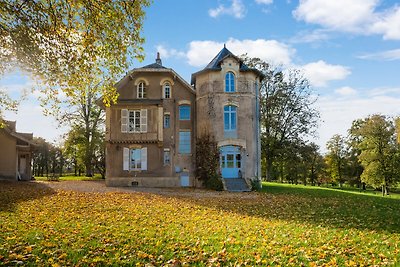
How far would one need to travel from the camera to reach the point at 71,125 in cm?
4134

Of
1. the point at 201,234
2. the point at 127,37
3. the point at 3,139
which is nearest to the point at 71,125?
the point at 3,139

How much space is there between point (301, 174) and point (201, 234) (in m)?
56.5

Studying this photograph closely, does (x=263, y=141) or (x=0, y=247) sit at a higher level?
(x=263, y=141)

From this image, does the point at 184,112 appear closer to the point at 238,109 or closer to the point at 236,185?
the point at 238,109

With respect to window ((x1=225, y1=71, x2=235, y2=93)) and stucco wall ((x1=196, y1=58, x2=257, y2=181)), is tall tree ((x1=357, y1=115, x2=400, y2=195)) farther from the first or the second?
window ((x1=225, y1=71, x2=235, y2=93))

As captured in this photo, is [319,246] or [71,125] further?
[71,125]

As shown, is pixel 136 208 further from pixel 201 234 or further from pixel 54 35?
pixel 54 35

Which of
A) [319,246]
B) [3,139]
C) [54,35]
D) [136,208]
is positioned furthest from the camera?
[3,139]

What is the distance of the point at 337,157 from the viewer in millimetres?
57875

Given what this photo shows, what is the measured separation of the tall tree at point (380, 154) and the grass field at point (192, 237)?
27939mm

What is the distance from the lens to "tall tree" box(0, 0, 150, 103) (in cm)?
945

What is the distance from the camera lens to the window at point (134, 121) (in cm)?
2681

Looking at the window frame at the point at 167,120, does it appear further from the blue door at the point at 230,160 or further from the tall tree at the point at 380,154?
the tall tree at the point at 380,154

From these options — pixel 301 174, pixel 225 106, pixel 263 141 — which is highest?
pixel 225 106
